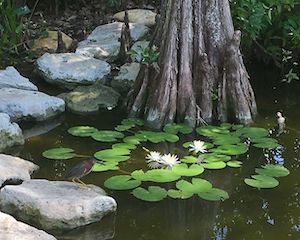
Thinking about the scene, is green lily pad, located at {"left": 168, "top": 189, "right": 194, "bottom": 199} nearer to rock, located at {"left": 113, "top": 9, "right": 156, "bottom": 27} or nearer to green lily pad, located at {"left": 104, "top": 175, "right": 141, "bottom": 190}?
green lily pad, located at {"left": 104, "top": 175, "right": 141, "bottom": 190}

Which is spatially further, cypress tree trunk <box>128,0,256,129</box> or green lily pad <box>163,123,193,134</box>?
cypress tree trunk <box>128,0,256,129</box>

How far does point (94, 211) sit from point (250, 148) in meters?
1.73

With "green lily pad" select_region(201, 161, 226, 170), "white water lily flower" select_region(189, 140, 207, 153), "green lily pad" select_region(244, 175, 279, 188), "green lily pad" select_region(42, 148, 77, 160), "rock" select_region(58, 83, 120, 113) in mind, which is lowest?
"green lily pad" select_region(42, 148, 77, 160)

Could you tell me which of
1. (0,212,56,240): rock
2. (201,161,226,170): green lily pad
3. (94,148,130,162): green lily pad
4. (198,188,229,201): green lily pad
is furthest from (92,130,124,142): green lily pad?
(0,212,56,240): rock

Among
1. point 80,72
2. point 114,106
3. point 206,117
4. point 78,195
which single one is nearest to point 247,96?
point 206,117

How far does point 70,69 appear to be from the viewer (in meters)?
6.60

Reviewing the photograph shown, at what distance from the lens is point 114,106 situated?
20.0 feet

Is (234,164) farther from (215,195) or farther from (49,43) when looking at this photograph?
(49,43)

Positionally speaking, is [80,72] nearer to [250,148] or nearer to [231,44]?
[231,44]

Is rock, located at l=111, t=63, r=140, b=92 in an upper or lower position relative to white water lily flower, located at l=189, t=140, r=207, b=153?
upper

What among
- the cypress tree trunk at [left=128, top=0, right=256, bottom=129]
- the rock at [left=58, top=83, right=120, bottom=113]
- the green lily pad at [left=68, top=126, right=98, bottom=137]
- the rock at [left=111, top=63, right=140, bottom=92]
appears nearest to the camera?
the green lily pad at [left=68, top=126, right=98, bottom=137]

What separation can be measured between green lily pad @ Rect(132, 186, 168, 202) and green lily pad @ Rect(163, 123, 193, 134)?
1126 millimetres

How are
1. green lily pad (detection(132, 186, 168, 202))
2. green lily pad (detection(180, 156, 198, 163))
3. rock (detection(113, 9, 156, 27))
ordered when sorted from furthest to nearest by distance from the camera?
1. rock (detection(113, 9, 156, 27))
2. green lily pad (detection(180, 156, 198, 163))
3. green lily pad (detection(132, 186, 168, 202))

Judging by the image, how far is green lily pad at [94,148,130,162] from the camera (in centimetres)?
459
